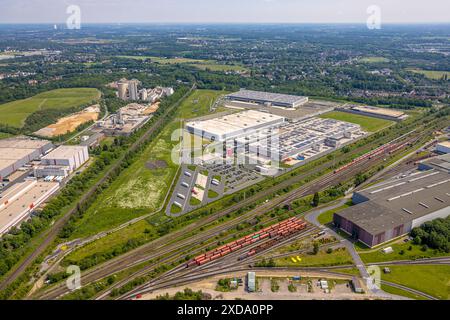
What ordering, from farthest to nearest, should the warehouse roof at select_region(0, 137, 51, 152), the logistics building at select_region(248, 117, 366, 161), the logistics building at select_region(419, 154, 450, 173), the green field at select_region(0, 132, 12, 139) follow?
the green field at select_region(0, 132, 12, 139) → the warehouse roof at select_region(0, 137, 51, 152) → the logistics building at select_region(248, 117, 366, 161) → the logistics building at select_region(419, 154, 450, 173)

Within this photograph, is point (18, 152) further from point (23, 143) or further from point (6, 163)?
point (23, 143)

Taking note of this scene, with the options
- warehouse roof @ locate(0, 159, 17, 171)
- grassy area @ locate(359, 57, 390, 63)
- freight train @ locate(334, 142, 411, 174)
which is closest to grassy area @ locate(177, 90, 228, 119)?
warehouse roof @ locate(0, 159, 17, 171)

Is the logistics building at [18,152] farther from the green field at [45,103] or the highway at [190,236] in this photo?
the highway at [190,236]

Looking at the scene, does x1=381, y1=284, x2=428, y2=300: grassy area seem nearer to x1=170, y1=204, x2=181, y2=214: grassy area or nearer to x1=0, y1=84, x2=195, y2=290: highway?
x1=170, y1=204, x2=181, y2=214: grassy area

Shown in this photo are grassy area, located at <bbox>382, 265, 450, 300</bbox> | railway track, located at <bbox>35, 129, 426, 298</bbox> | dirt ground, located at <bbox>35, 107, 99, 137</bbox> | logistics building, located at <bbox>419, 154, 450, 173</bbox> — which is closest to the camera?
grassy area, located at <bbox>382, 265, 450, 300</bbox>

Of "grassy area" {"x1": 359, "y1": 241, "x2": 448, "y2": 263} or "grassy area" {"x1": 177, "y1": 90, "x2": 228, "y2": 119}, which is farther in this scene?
"grassy area" {"x1": 177, "y1": 90, "x2": 228, "y2": 119}
